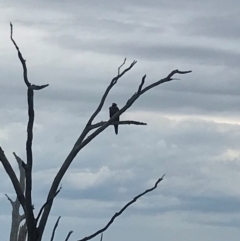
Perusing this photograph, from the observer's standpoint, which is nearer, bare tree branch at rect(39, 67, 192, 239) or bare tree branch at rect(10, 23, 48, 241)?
bare tree branch at rect(10, 23, 48, 241)

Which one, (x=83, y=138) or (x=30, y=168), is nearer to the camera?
(x=30, y=168)

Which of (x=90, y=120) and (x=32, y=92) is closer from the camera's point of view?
(x=32, y=92)

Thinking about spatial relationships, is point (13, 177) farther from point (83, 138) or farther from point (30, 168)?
point (83, 138)

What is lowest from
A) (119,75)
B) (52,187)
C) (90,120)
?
(52,187)

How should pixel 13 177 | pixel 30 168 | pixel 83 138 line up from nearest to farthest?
pixel 30 168 → pixel 13 177 → pixel 83 138

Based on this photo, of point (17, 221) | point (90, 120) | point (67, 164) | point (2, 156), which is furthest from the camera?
point (17, 221)

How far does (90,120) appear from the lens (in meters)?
7.97

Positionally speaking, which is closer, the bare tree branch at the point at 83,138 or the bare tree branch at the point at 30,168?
the bare tree branch at the point at 30,168

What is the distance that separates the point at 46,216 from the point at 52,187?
13.1 inches

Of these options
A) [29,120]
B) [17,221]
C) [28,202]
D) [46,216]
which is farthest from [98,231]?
[17,221]

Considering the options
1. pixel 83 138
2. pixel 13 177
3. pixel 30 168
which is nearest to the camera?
pixel 30 168

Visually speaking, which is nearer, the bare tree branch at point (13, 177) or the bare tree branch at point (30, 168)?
the bare tree branch at point (30, 168)

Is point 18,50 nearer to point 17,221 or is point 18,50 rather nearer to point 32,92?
point 32,92

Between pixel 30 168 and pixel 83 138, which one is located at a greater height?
pixel 83 138
